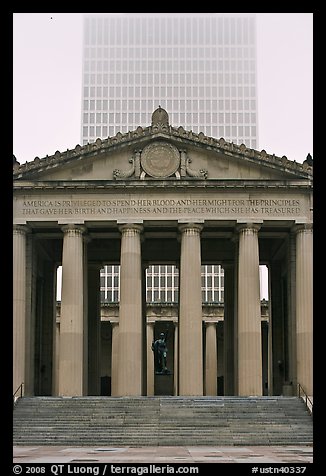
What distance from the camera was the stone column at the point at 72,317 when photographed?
49500 mm

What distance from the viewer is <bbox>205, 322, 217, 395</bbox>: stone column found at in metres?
71.9

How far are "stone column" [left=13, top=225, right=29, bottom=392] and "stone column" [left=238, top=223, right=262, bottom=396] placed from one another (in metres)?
12.7

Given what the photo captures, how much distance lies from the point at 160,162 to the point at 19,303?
38.7 feet

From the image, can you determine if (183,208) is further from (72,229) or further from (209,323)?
(209,323)

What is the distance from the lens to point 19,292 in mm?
50844

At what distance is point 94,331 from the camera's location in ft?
199

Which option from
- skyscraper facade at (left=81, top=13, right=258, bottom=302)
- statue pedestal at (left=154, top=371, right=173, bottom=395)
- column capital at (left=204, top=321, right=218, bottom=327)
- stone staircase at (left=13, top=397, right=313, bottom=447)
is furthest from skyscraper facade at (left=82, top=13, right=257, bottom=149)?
stone staircase at (left=13, top=397, right=313, bottom=447)

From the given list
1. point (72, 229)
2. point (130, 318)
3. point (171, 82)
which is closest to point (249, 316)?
point (130, 318)

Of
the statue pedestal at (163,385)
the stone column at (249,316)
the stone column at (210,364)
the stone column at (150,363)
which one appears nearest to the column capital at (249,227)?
the stone column at (249,316)

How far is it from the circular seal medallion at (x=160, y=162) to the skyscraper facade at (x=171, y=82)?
6460 cm

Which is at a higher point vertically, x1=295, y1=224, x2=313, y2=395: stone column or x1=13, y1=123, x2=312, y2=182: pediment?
x1=13, y1=123, x2=312, y2=182: pediment

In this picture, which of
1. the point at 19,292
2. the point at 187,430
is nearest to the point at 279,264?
the point at 19,292

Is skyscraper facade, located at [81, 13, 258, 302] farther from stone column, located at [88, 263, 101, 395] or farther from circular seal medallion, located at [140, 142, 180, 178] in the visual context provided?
circular seal medallion, located at [140, 142, 180, 178]

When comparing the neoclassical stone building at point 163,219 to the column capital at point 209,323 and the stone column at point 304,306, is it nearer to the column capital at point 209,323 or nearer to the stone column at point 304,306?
the stone column at point 304,306
